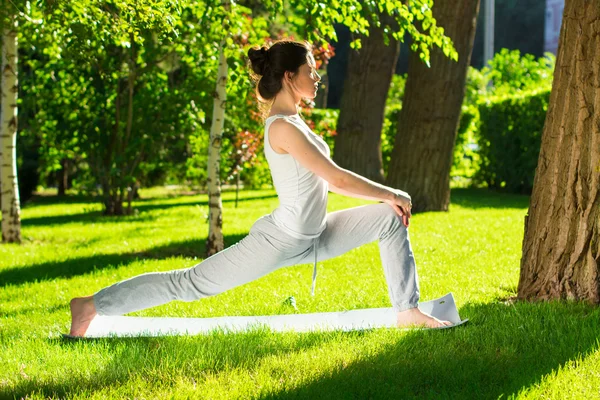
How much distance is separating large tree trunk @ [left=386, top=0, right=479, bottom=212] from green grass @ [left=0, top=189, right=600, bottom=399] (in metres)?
4.15

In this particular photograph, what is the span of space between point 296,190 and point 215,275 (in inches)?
24.2

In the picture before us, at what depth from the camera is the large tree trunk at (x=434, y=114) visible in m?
11.8

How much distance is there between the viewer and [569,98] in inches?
196

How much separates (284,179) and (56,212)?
10.5m

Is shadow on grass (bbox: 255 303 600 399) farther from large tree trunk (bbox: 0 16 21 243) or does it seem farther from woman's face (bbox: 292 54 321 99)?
large tree trunk (bbox: 0 16 21 243)

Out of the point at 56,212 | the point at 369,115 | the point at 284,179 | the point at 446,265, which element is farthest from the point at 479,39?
the point at 284,179

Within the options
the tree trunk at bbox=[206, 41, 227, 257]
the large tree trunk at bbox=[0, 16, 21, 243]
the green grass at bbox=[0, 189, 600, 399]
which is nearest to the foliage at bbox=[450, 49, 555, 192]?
the green grass at bbox=[0, 189, 600, 399]

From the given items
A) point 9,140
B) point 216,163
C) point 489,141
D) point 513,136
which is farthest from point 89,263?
point 489,141

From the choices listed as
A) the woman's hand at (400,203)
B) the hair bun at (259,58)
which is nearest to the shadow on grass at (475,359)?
the woman's hand at (400,203)

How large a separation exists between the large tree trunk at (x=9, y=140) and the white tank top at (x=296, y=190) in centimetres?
581

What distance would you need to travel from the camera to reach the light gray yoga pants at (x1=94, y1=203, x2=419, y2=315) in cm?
425

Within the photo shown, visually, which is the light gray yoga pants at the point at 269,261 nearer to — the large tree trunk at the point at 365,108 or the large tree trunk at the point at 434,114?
the large tree trunk at the point at 434,114

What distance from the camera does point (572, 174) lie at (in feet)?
16.3

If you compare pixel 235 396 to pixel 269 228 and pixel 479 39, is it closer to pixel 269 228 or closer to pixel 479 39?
pixel 269 228
